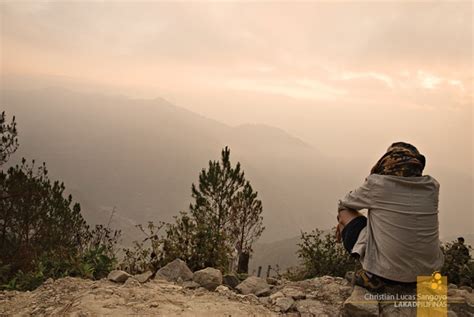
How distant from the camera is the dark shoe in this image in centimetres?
276

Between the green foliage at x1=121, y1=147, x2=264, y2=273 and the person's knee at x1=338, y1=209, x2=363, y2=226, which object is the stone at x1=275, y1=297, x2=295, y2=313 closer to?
the person's knee at x1=338, y1=209, x2=363, y2=226

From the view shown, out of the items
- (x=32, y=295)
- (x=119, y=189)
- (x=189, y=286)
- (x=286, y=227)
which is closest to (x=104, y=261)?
(x=32, y=295)

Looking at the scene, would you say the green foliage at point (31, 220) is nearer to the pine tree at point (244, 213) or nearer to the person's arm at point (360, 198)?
the pine tree at point (244, 213)

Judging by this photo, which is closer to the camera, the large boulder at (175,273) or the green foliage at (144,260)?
the large boulder at (175,273)

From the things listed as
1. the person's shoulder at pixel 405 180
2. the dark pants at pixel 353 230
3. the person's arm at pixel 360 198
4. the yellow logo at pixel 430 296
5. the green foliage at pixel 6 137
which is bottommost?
the yellow logo at pixel 430 296

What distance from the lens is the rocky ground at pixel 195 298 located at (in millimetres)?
2723

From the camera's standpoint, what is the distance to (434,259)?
2.64 meters

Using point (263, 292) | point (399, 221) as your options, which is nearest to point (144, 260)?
point (263, 292)

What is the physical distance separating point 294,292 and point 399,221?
1.37m

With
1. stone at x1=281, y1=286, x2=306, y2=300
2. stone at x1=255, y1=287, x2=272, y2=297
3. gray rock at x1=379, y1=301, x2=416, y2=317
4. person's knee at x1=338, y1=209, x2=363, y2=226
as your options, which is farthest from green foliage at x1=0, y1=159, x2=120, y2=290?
gray rock at x1=379, y1=301, x2=416, y2=317

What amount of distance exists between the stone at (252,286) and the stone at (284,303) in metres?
0.41

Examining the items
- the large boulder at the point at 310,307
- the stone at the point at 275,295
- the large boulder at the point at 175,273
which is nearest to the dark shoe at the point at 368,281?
the large boulder at the point at 310,307

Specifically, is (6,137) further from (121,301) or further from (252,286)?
(252,286)

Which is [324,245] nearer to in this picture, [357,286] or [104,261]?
[357,286]
